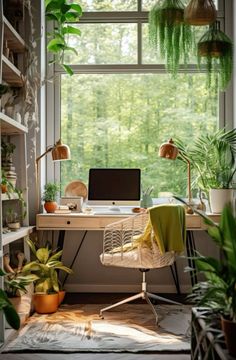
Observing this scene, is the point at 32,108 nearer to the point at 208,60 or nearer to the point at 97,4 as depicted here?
the point at 97,4

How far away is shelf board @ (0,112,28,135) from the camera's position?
3.19 metres

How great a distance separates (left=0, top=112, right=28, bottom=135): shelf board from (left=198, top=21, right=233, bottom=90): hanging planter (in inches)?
72.0

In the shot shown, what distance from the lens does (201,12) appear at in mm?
3820

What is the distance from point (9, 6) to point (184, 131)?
2.03m

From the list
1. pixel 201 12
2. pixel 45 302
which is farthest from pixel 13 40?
pixel 45 302

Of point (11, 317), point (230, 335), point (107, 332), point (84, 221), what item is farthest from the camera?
point (84, 221)

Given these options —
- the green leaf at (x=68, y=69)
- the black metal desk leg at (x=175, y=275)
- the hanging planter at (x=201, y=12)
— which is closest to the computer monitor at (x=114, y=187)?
the black metal desk leg at (x=175, y=275)

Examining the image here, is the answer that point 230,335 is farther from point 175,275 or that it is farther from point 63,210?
point 175,275

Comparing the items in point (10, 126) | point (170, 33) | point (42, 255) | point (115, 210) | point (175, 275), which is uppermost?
point (170, 33)

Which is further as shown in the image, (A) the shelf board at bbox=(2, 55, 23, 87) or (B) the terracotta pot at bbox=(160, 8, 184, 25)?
(B) the terracotta pot at bbox=(160, 8, 184, 25)

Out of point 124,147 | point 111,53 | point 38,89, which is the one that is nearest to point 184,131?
point 124,147

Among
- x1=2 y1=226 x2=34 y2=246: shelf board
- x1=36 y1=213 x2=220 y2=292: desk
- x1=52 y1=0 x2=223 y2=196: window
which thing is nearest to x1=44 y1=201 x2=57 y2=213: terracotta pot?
x1=36 y1=213 x2=220 y2=292: desk

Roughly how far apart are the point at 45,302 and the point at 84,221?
0.76m

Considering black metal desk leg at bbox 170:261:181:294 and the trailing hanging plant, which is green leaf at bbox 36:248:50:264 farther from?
the trailing hanging plant
